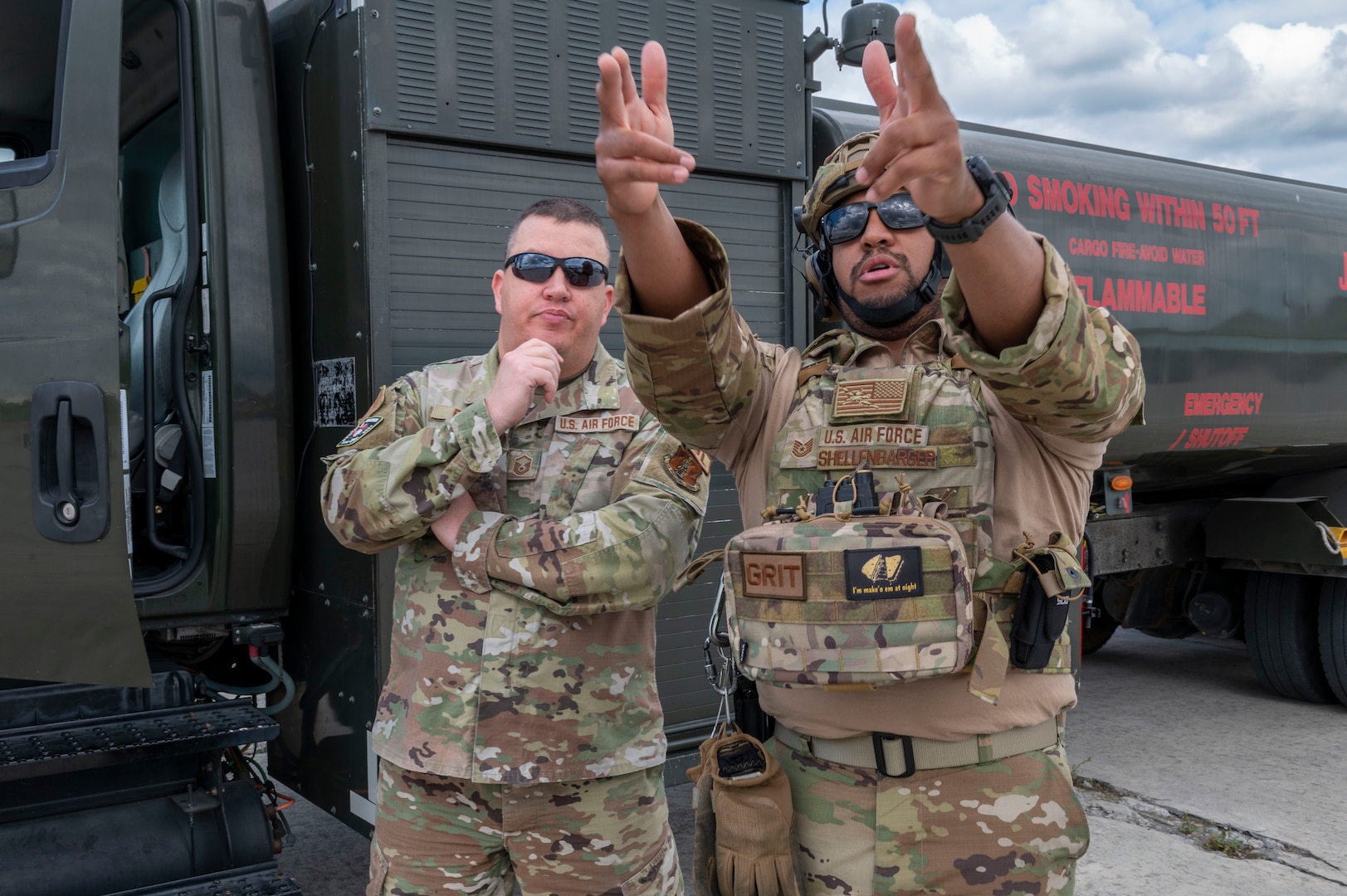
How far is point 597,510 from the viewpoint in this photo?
6.68 ft

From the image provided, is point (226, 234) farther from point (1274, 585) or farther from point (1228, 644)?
point (1228, 644)

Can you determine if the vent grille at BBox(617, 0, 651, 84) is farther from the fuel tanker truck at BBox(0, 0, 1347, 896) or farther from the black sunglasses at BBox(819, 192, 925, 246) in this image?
the black sunglasses at BBox(819, 192, 925, 246)

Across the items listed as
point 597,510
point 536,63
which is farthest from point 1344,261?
point 597,510

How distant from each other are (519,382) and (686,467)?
0.37 metres

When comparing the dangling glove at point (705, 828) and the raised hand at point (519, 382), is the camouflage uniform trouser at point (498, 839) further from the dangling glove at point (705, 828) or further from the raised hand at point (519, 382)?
the raised hand at point (519, 382)

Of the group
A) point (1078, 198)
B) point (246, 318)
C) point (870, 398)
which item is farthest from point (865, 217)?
point (1078, 198)

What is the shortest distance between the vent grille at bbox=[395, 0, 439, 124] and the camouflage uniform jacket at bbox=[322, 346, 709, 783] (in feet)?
2.35

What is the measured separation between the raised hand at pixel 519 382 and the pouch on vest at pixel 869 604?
0.62m

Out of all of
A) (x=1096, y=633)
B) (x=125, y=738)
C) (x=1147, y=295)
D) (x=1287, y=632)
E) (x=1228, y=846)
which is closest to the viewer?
(x=125, y=738)

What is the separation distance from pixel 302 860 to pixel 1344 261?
4561mm

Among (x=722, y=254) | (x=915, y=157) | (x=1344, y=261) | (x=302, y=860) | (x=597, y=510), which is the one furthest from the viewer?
(x=1344, y=261)

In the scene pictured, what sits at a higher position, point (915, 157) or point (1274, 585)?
point (915, 157)

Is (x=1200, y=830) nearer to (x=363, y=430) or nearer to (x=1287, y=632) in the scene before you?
(x=1287, y=632)

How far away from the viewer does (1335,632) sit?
16.7ft
